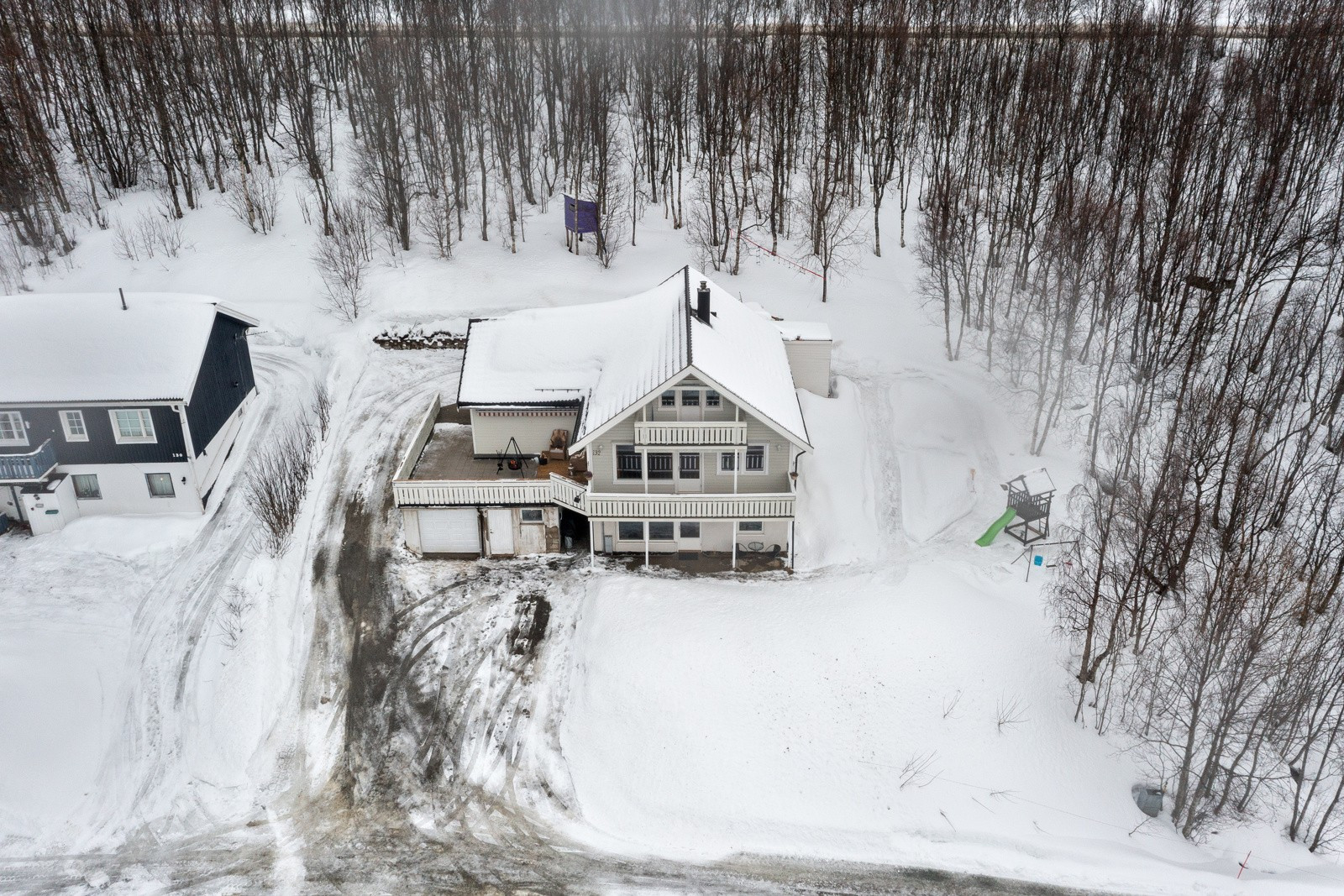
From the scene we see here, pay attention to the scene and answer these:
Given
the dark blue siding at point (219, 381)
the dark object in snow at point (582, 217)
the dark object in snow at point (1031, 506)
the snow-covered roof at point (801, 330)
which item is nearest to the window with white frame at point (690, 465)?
the snow-covered roof at point (801, 330)

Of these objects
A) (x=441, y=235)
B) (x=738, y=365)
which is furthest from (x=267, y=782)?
(x=441, y=235)

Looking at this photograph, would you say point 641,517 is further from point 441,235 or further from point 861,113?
point 861,113

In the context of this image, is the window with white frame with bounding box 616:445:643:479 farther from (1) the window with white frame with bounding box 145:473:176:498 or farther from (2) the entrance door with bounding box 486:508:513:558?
(1) the window with white frame with bounding box 145:473:176:498

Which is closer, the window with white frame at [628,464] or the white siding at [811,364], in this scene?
the window with white frame at [628,464]

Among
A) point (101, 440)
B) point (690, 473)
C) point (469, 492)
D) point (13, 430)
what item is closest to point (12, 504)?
point (13, 430)

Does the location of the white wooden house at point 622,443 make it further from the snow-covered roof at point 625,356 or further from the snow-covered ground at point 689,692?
the snow-covered ground at point 689,692

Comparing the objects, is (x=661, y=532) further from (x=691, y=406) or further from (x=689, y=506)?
(x=691, y=406)

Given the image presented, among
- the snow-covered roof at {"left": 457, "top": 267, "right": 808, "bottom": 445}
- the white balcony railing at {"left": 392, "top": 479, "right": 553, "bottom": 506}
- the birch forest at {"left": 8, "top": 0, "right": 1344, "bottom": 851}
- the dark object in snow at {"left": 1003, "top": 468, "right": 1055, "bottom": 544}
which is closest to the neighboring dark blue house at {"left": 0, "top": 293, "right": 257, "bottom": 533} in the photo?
the white balcony railing at {"left": 392, "top": 479, "right": 553, "bottom": 506}
